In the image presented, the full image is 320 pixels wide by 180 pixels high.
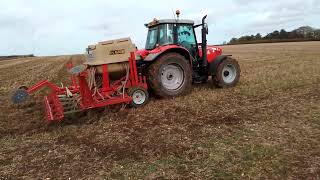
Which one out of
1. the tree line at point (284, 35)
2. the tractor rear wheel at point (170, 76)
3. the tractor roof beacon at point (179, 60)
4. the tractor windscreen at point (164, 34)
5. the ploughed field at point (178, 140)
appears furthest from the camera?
the tree line at point (284, 35)

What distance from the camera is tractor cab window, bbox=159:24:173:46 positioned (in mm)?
9773

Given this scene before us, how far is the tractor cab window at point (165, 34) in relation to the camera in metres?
9.77

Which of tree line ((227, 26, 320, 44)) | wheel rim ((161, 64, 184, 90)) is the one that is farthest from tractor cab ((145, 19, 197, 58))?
tree line ((227, 26, 320, 44))

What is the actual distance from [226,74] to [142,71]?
273cm

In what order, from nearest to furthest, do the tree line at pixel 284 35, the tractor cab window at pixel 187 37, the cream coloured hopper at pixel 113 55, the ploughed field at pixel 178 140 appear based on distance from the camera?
the ploughed field at pixel 178 140
the cream coloured hopper at pixel 113 55
the tractor cab window at pixel 187 37
the tree line at pixel 284 35

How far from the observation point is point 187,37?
1026cm

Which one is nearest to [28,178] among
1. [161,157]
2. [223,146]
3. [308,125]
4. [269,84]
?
[161,157]

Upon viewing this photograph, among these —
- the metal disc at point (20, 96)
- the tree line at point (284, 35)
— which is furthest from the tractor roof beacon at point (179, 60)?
the tree line at point (284, 35)

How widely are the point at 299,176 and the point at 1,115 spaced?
7.12 meters

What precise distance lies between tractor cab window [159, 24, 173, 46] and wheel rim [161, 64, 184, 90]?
0.71 meters

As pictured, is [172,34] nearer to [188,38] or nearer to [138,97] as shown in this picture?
[188,38]

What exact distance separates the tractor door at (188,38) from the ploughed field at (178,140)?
61.2 inches

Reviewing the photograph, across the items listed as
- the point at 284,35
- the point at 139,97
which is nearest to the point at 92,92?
the point at 139,97

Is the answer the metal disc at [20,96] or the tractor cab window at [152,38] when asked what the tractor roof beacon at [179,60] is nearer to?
the tractor cab window at [152,38]
